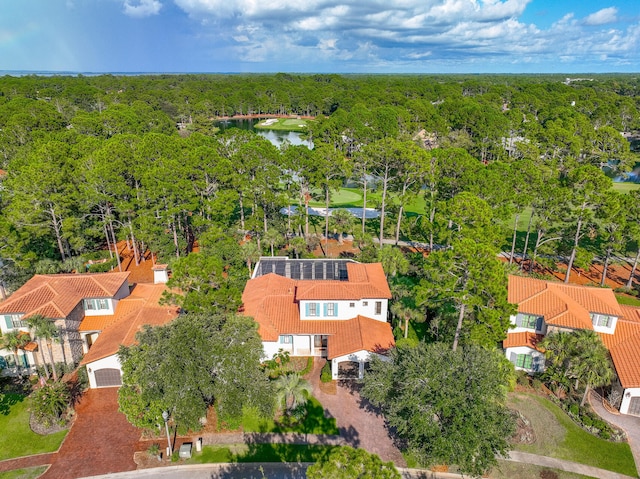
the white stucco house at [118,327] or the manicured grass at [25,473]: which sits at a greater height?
the white stucco house at [118,327]

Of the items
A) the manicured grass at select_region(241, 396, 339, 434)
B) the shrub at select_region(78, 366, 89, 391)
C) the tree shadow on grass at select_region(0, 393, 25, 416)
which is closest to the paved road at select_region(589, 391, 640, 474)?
the manicured grass at select_region(241, 396, 339, 434)

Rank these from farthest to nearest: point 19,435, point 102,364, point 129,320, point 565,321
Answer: point 129,320, point 565,321, point 102,364, point 19,435

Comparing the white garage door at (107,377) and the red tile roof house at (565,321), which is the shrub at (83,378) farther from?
the red tile roof house at (565,321)

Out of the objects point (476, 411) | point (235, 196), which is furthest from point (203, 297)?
point (235, 196)

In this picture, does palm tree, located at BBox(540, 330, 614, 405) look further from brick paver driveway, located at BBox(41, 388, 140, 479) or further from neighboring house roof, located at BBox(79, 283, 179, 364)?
brick paver driveway, located at BBox(41, 388, 140, 479)

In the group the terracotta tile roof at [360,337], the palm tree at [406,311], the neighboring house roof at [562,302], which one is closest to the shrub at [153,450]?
the terracotta tile roof at [360,337]

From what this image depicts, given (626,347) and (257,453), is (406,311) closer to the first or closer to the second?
(257,453)

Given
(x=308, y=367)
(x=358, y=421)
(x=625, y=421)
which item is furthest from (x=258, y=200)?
(x=625, y=421)
